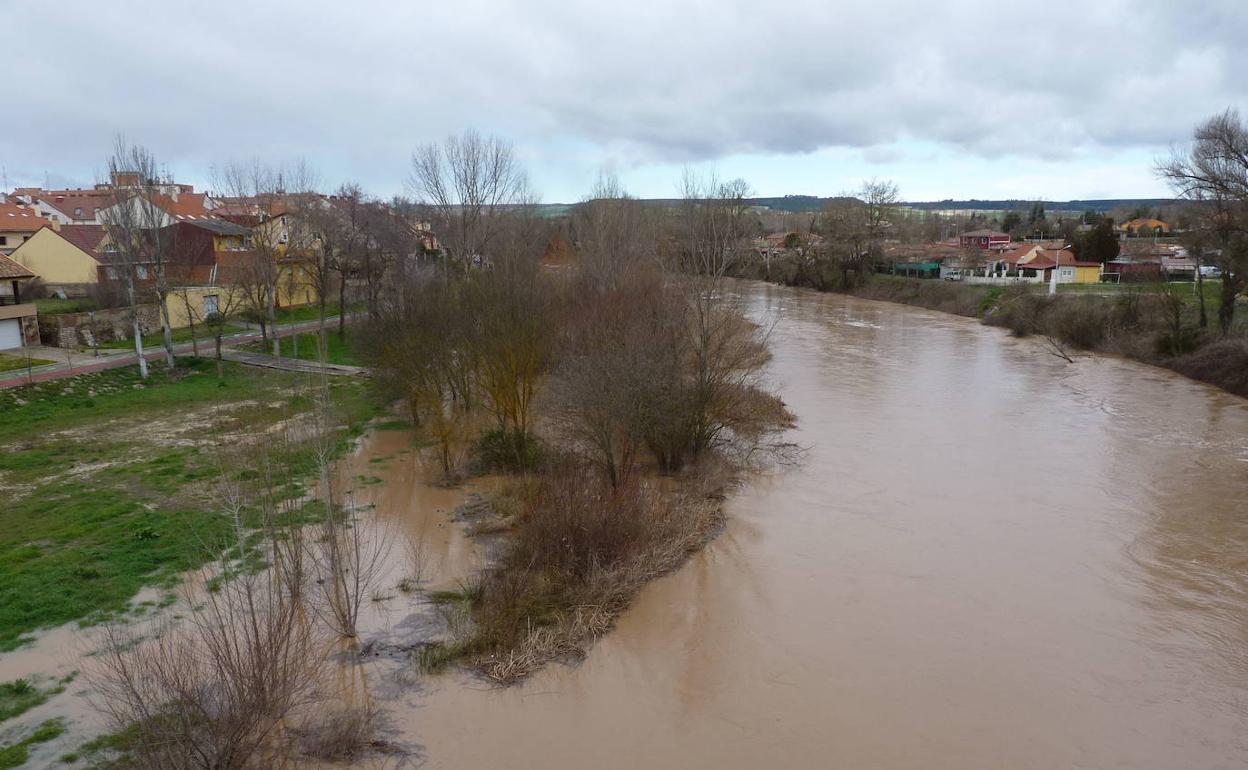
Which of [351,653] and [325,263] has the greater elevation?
[325,263]

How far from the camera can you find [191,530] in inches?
516

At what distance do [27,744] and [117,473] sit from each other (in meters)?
9.62

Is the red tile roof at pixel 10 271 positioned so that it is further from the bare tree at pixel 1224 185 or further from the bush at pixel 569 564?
the bare tree at pixel 1224 185

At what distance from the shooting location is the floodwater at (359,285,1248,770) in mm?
8406

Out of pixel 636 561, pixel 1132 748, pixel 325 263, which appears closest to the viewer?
pixel 1132 748

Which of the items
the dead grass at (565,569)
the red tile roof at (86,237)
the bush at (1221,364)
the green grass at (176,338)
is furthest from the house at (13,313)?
the bush at (1221,364)

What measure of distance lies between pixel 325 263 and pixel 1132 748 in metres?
30.7

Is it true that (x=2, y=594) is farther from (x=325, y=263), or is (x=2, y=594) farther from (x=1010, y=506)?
(x=325, y=263)

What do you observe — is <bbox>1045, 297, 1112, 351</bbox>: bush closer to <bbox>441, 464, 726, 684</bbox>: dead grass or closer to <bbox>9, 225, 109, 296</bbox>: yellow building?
→ <bbox>441, 464, 726, 684</bbox>: dead grass

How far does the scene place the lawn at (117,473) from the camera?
437 inches

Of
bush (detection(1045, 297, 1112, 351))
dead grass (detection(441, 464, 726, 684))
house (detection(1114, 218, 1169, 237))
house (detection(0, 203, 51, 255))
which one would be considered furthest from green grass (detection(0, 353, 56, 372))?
house (detection(1114, 218, 1169, 237))

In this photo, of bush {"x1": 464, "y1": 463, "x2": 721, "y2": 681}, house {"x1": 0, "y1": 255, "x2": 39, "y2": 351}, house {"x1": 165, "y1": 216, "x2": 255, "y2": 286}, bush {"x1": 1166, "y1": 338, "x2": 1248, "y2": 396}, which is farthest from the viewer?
house {"x1": 165, "y1": 216, "x2": 255, "y2": 286}

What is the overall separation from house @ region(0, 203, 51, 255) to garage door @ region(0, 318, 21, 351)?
15.8 metres

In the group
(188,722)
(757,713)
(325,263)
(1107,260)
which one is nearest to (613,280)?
(325,263)
